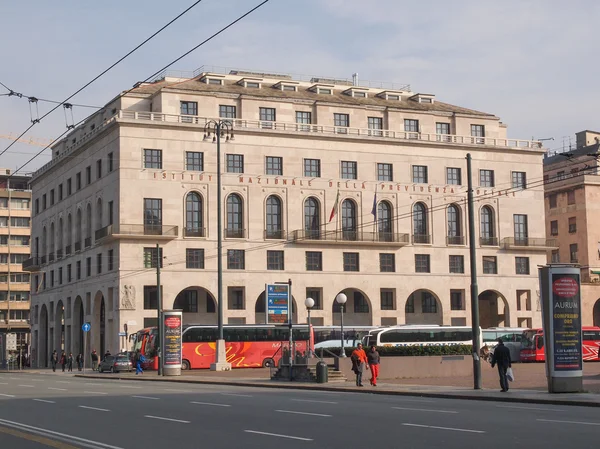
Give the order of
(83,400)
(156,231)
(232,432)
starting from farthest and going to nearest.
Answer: (156,231) < (83,400) < (232,432)

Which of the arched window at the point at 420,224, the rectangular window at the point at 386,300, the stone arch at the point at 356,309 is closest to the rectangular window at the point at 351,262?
the stone arch at the point at 356,309

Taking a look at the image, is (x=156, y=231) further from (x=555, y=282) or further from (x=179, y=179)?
(x=555, y=282)

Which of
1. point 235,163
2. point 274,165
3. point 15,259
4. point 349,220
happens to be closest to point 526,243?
point 349,220

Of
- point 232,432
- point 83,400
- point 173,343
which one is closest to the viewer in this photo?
point 232,432

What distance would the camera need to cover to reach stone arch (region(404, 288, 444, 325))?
84.0 metres

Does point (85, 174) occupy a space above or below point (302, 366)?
above

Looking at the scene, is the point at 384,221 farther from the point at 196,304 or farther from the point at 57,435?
the point at 57,435

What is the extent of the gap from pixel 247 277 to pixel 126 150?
13.9 m

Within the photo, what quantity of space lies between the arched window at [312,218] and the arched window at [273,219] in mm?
2243

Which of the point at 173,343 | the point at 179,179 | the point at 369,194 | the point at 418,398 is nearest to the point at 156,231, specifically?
the point at 179,179

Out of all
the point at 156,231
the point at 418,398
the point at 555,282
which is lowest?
the point at 418,398

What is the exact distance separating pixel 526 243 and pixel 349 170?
716 inches

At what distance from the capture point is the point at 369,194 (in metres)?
81.7

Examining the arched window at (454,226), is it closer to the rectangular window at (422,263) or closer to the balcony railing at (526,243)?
the rectangular window at (422,263)
